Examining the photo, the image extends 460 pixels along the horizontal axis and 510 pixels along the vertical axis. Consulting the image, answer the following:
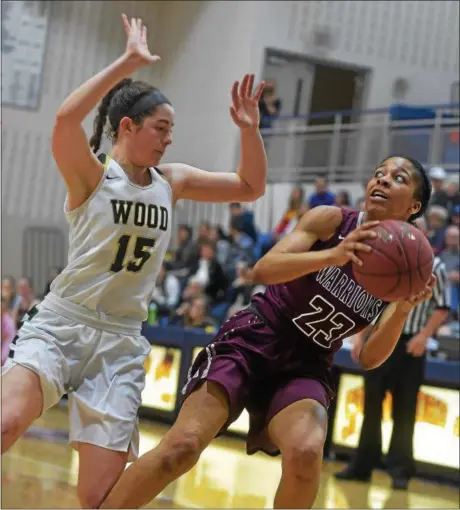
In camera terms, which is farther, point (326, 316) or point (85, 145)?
point (326, 316)

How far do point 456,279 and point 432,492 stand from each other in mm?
4010

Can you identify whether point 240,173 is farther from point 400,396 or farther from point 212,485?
point 400,396

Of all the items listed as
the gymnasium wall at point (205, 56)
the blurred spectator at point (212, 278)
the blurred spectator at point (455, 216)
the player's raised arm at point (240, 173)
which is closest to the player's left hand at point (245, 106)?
the player's raised arm at point (240, 173)

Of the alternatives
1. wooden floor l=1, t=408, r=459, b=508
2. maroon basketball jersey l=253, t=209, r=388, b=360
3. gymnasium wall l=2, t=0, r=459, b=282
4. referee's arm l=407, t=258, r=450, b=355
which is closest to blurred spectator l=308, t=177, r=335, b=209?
gymnasium wall l=2, t=0, r=459, b=282

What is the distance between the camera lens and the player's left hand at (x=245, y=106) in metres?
4.82

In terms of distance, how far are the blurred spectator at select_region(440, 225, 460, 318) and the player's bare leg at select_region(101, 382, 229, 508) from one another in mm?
8021

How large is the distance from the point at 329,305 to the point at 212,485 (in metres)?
3.26

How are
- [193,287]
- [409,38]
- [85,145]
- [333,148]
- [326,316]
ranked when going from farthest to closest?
[409,38] → [333,148] → [193,287] → [326,316] → [85,145]

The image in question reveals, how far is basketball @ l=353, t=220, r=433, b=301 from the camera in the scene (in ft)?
13.4

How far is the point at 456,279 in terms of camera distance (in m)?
11.9

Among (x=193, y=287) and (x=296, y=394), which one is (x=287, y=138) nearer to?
(x=193, y=287)

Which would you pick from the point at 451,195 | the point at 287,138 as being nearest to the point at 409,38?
the point at 287,138

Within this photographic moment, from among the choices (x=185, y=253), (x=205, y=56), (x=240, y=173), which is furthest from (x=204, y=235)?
(x=240, y=173)

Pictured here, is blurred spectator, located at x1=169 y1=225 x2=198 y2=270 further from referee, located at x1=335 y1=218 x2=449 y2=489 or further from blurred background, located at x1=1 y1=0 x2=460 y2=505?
referee, located at x1=335 y1=218 x2=449 y2=489
